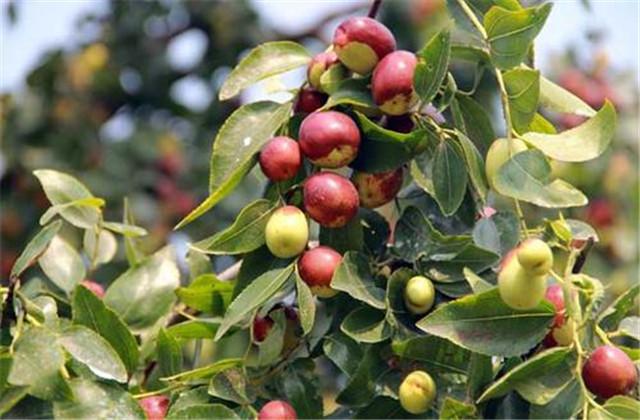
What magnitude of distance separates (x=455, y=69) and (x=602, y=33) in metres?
0.34

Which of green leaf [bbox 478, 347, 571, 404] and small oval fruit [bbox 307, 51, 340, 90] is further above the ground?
small oval fruit [bbox 307, 51, 340, 90]

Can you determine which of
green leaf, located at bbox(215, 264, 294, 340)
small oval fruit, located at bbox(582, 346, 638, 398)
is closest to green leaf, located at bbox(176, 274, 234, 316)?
green leaf, located at bbox(215, 264, 294, 340)

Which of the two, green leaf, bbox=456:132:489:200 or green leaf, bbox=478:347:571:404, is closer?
green leaf, bbox=478:347:571:404

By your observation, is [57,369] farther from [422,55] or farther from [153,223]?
[153,223]

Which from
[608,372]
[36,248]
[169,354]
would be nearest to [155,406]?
[169,354]

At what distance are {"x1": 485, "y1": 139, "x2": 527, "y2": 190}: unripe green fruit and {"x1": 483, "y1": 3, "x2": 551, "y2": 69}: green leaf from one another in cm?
6

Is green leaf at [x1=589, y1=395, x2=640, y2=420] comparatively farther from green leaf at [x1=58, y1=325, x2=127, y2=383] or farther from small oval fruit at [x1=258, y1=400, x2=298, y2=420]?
green leaf at [x1=58, y1=325, x2=127, y2=383]

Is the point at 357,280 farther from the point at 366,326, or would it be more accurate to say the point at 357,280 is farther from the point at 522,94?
the point at 522,94

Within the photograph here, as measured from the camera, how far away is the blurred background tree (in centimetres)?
288

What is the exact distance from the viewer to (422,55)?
987 mm

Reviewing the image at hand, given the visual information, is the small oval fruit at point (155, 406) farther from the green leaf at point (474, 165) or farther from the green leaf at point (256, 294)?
the green leaf at point (474, 165)

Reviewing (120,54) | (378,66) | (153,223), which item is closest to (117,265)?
(153,223)

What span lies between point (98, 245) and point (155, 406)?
0.29m

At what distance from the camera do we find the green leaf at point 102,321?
3.46 feet
